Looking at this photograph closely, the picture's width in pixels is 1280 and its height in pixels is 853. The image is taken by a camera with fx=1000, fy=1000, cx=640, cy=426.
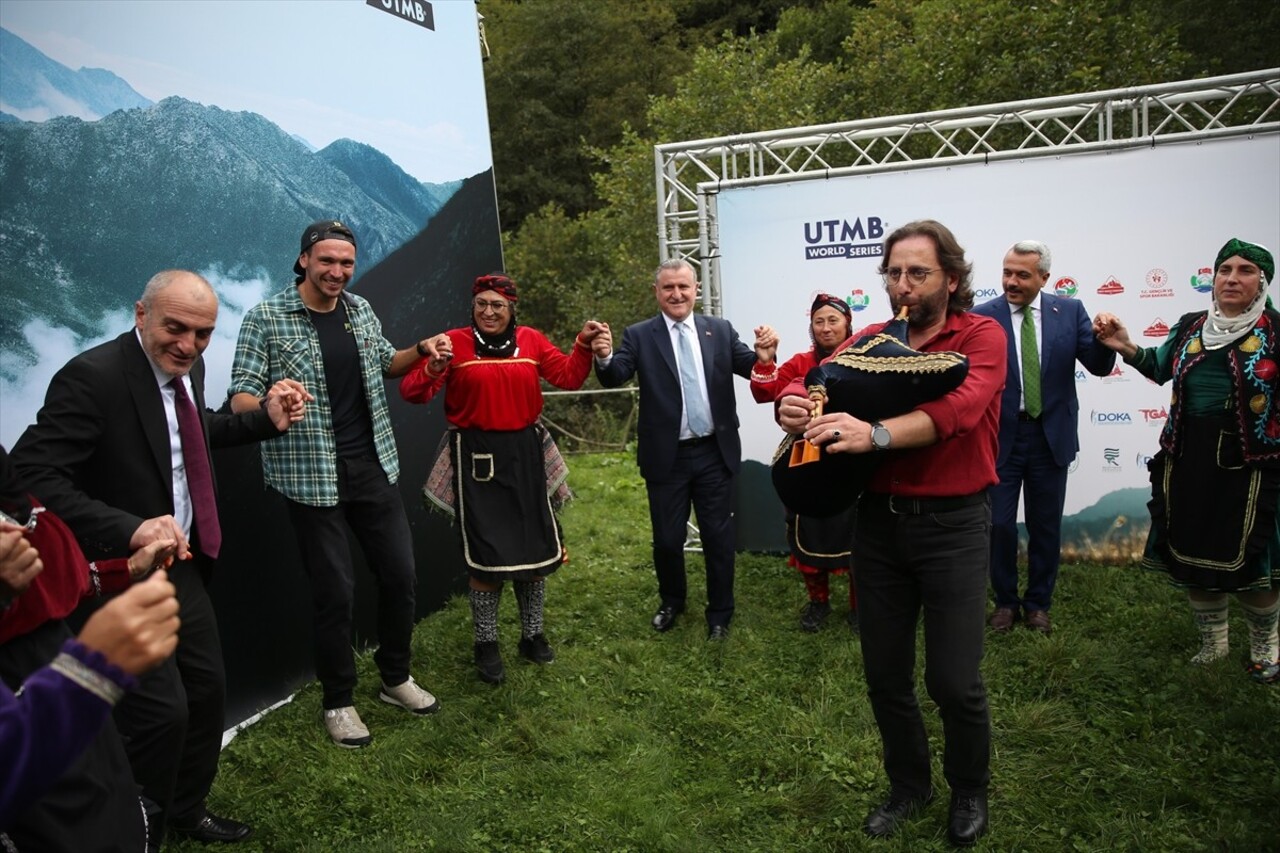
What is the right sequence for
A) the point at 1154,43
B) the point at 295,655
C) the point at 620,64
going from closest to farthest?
1. the point at 295,655
2. the point at 1154,43
3. the point at 620,64

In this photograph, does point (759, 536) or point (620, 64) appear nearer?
point (759, 536)

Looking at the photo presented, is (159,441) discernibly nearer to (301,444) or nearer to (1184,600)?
(301,444)

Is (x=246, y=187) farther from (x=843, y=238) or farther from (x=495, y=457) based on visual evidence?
(x=843, y=238)

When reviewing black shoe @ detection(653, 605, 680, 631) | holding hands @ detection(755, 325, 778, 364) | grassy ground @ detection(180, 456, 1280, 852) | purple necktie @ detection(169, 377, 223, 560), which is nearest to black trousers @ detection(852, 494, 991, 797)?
grassy ground @ detection(180, 456, 1280, 852)

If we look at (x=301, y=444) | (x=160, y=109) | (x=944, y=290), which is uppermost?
(x=160, y=109)

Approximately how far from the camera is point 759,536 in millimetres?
7578

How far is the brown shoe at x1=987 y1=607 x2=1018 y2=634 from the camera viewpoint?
5535 millimetres

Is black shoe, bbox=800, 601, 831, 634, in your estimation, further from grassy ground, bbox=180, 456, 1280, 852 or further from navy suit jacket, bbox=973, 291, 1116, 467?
navy suit jacket, bbox=973, 291, 1116, 467

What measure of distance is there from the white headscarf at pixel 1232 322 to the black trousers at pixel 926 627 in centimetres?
201

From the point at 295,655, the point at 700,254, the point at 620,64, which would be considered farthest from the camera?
the point at 620,64

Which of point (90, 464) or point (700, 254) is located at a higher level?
point (700, 254)

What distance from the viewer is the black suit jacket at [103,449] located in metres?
2.91

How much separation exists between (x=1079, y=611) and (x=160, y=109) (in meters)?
5.53

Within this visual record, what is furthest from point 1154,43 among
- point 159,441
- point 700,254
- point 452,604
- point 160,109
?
point 159,441
